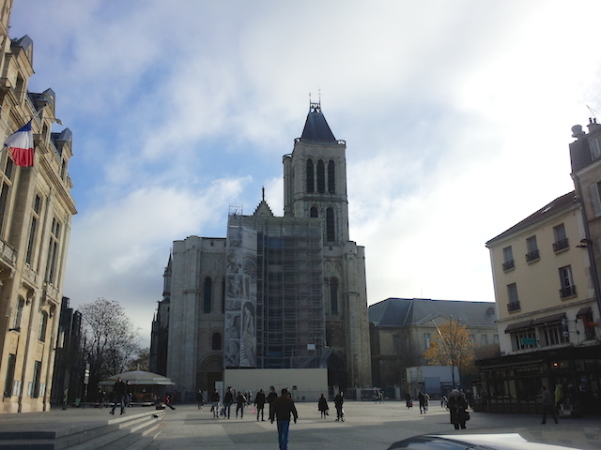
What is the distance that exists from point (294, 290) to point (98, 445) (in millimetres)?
43751

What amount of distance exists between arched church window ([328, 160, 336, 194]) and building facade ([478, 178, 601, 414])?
38827 millimetres

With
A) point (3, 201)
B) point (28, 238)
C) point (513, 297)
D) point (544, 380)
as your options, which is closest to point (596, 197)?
point (513, 297)

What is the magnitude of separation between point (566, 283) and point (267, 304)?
34.5 metres

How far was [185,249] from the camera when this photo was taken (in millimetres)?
54906

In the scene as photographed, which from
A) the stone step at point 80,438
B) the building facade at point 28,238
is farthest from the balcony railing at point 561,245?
the building facade at point 28,238

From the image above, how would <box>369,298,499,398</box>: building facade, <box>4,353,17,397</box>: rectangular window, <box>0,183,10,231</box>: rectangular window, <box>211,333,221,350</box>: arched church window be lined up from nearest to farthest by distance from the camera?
<box>0,183,10,231</box>: rectangular window, <box>4,353,17,397</box>: rectangular window, <box>211,333,221,350</box>: arched church window, <box>369,298,499,398</box>: building facade

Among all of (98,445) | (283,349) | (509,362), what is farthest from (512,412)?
(283,349)

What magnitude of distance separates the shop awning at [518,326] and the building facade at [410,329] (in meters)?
37.9

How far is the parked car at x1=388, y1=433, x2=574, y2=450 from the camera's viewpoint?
7.27 feet

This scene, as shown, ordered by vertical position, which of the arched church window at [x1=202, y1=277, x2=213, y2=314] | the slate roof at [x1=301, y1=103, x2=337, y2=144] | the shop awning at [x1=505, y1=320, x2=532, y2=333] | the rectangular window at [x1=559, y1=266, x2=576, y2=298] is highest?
the slate roof at [x1=301, y1=103, x2=337, y2=144]

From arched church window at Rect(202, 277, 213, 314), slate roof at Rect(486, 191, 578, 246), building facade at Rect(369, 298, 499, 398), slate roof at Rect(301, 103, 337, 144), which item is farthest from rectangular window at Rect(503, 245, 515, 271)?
slate roof at Rect(301, 103, 337, 144)

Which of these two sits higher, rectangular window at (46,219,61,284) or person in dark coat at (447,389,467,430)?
rectangular window at (46,219,61,284)

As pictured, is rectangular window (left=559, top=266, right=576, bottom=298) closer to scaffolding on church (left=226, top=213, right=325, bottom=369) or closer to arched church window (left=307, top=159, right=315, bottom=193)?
scaffolding on church (left=226, top=213, right=325, bottom=369)

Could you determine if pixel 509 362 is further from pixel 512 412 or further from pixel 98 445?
pixel 98 445
